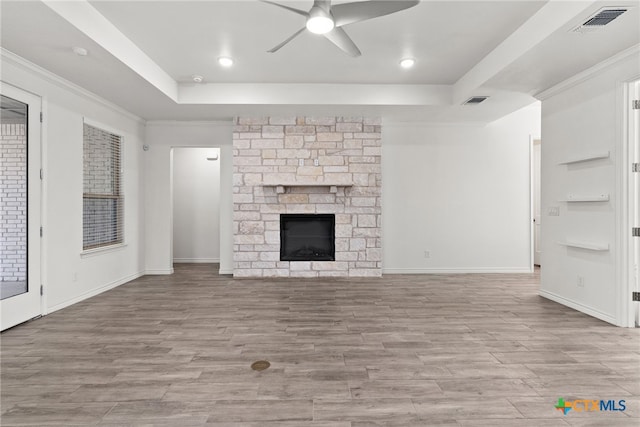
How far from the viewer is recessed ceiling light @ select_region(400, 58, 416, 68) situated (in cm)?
398

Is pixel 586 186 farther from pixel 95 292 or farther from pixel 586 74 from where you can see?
pixel 95 292

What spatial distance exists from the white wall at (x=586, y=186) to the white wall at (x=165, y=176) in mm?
4700

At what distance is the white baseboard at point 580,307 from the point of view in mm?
3338

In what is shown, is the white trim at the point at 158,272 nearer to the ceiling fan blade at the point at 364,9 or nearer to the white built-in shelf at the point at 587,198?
the ceiling fan blade at the point at 364,9

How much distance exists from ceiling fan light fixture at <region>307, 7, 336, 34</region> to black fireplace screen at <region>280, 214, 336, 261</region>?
3.44 meters

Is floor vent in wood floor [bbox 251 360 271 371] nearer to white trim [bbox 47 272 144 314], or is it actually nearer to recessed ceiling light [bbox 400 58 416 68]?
white trim [bbox 47 272 144 314]

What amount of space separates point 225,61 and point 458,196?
431cm

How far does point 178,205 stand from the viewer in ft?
23.6

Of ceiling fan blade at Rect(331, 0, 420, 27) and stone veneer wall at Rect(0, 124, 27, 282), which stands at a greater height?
ceiling fan blade at Rect(331, 0, 420, 27)

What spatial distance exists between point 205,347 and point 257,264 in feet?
9.16

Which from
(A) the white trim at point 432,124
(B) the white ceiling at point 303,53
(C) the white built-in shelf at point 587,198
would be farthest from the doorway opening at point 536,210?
(C) the white built-in shelf at point 587,198

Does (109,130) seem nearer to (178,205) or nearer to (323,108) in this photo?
(178,205)

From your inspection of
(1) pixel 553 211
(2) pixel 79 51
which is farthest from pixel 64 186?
(1) pixel 553 211

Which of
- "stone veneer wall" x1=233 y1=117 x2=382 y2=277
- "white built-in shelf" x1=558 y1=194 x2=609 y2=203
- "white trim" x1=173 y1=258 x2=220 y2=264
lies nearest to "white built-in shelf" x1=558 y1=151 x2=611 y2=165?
"white built-in shelf" x1=558 y1=194 x2=609 y2=203
